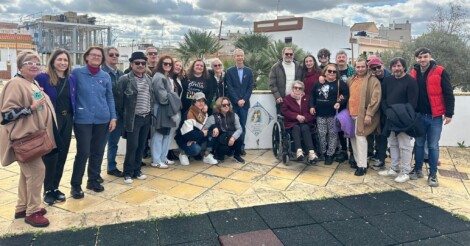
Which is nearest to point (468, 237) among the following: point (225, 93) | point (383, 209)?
point (383, 209)

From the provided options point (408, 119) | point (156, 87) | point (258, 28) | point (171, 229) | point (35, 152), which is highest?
point (258, 28)

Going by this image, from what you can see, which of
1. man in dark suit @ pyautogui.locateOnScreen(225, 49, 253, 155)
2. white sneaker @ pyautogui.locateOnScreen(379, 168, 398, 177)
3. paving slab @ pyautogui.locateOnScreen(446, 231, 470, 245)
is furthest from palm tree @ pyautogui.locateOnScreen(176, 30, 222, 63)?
paving slab @ pyautogui.locateOnScreen(446, 231, 470, 245)

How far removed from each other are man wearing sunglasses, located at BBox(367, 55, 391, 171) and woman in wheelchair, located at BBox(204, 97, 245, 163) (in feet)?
6.46

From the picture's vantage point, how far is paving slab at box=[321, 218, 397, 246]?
8.88 ft

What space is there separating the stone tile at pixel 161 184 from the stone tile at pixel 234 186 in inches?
21.3

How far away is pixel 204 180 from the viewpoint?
4172 mm

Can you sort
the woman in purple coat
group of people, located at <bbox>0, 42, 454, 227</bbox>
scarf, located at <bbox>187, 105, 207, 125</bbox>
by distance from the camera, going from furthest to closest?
scarf, located at <bbox>187, 105, 207, 125</bbox>
the woman in purple coat
group of people, located at <bbox>0, 42, 454, 227</bbox>

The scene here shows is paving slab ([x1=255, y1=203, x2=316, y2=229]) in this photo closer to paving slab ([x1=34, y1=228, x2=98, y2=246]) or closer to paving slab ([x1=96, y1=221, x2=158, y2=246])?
paving slab ([x1=96, y1=221, x2=158, y2=246])

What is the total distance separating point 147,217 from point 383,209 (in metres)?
2.33

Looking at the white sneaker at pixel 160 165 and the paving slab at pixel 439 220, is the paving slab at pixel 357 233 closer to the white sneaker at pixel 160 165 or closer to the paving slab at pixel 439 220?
the paving slab at pixel 439 220

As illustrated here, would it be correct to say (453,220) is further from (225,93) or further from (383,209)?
(225,93)

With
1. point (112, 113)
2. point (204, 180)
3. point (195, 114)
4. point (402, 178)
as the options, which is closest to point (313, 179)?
point (402, 178)

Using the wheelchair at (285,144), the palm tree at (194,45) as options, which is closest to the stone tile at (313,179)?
the wheelchair at (285,144)

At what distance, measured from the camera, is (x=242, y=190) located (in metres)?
3.85
